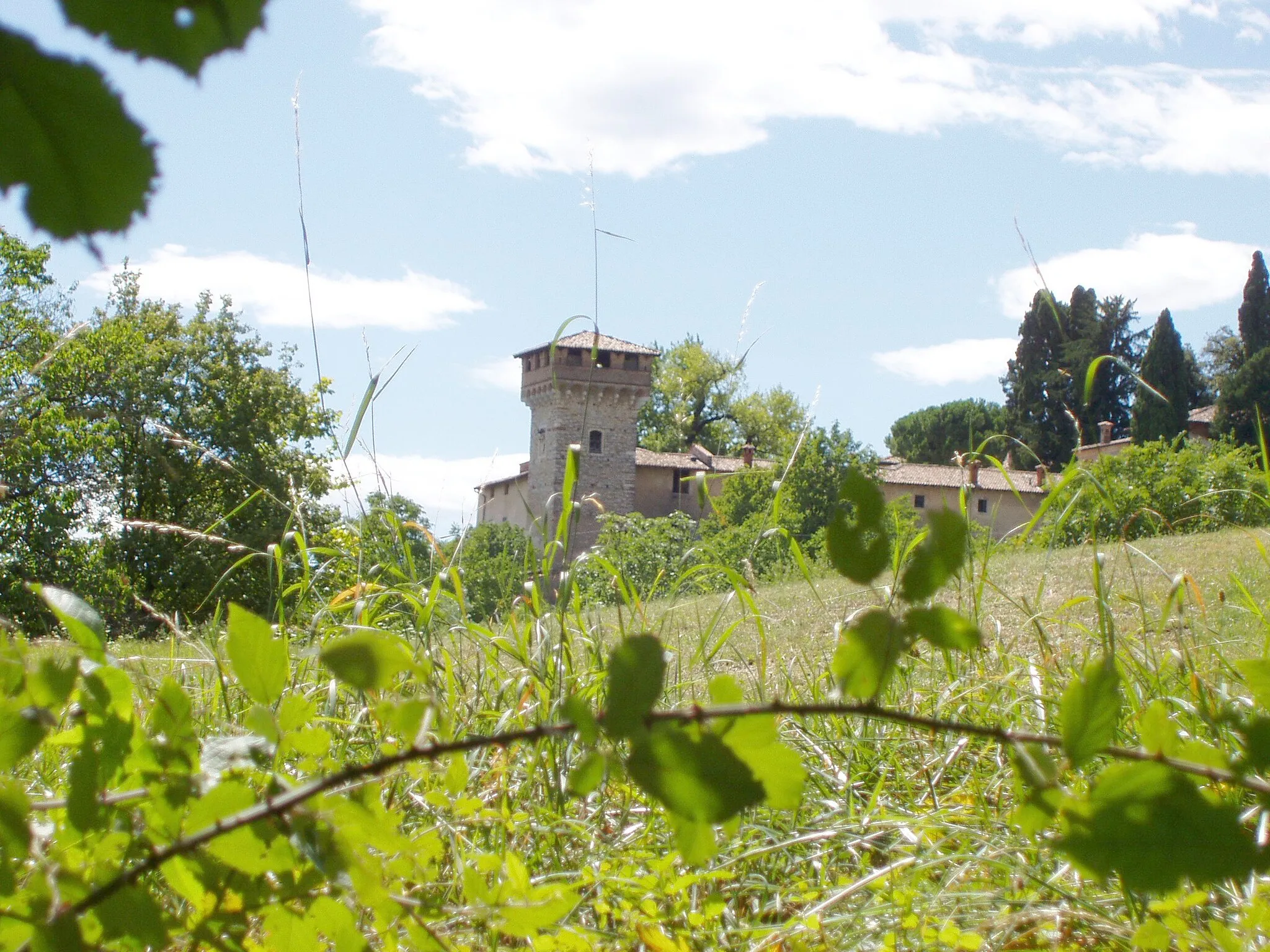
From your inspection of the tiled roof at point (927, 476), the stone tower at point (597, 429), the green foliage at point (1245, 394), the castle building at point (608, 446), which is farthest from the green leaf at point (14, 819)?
the green foliage at point (1245, 394)

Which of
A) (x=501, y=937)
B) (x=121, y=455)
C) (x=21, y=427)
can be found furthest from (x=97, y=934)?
(x=121, y=455)

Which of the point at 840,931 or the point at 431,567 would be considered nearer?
the point at 840,931

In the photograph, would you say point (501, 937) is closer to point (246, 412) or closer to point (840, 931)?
point (840, 931)

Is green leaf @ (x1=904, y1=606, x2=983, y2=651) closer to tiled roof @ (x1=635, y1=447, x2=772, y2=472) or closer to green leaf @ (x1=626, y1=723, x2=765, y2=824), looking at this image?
green leaf @ (x1=626, y1=723, x2=765, y2=824)

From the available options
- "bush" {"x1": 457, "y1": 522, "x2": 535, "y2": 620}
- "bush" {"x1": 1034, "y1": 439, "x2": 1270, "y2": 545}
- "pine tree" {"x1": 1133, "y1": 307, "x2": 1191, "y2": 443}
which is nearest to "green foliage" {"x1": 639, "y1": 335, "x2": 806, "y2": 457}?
"pine tree" {"x1": 1133, "y1": 307, "x2": 1191, "y2": 443}

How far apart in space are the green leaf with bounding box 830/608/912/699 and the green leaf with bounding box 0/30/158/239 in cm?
32

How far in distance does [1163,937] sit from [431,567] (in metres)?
1.63

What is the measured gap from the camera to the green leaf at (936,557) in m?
0.43

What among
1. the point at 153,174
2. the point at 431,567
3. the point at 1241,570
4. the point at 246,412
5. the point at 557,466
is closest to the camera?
the point at 153,174

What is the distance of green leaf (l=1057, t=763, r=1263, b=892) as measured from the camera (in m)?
0.39

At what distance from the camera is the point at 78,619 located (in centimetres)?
64

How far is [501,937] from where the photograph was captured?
3.99 feet

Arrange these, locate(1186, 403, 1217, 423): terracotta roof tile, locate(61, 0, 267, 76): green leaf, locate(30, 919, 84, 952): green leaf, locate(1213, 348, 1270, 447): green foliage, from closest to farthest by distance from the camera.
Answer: locate(61, 0, 267, 76): green leaf < locate(30, 919, 84, 952): green leaf < locate(1213, 348, 1270, 447): green foliage < locate(1186, 403, 1217, 423): terracotta roof tile

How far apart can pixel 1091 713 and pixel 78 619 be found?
0.56 m
